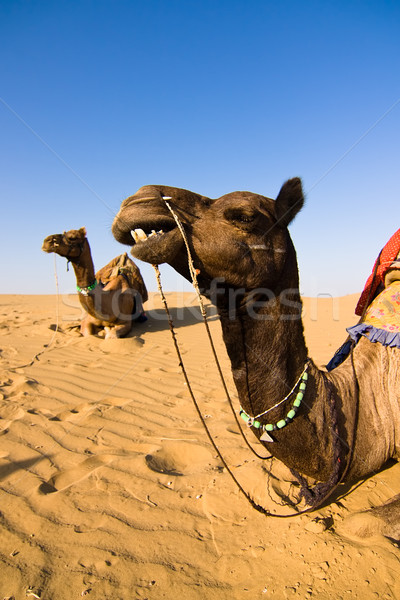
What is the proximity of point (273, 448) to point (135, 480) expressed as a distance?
4.28 feet

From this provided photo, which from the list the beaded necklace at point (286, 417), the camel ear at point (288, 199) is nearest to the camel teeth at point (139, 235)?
the camel ear at point (288, 199)

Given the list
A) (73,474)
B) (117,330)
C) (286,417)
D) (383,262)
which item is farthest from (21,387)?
(383,262)

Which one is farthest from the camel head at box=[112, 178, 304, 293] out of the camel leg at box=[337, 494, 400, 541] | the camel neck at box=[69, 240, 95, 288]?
the camel neck at box=[69, 240, 95, 288]

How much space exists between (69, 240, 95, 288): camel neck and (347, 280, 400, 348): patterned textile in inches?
269

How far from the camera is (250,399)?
2289 mm

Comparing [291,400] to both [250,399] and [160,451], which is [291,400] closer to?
[250,399]

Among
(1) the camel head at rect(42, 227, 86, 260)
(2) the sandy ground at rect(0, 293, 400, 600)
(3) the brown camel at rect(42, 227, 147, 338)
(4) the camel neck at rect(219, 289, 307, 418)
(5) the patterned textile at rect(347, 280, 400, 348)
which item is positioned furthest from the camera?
(3) the brown camel at rect(42, 227, 147, 338)

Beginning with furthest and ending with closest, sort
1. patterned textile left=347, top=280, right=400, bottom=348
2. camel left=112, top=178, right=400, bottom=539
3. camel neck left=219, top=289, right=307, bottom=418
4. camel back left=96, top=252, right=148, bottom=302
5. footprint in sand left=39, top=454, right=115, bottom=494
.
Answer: camel back left=96, top=252, right=148, bottom=302 < footprint in sand left=39, top=454, right=115, bottom=494 < patterned textile left=347, top=280, right=400, bottom=348 < camel neck left=219, top=289, right=307, bottom=418 < camel left=112, top=178, right=400, bottom=539

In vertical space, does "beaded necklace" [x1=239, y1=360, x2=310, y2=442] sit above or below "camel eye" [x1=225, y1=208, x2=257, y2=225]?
below

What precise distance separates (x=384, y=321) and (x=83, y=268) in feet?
23.4

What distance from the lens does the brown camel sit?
8328 millimetres

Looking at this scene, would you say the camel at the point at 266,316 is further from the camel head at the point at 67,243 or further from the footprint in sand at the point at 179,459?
the camel head at the point at 67,243

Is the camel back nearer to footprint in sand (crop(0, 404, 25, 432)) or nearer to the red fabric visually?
footprint in sand (crop(0, 404, 25, 432))

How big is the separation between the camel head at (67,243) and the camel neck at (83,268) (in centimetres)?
8
